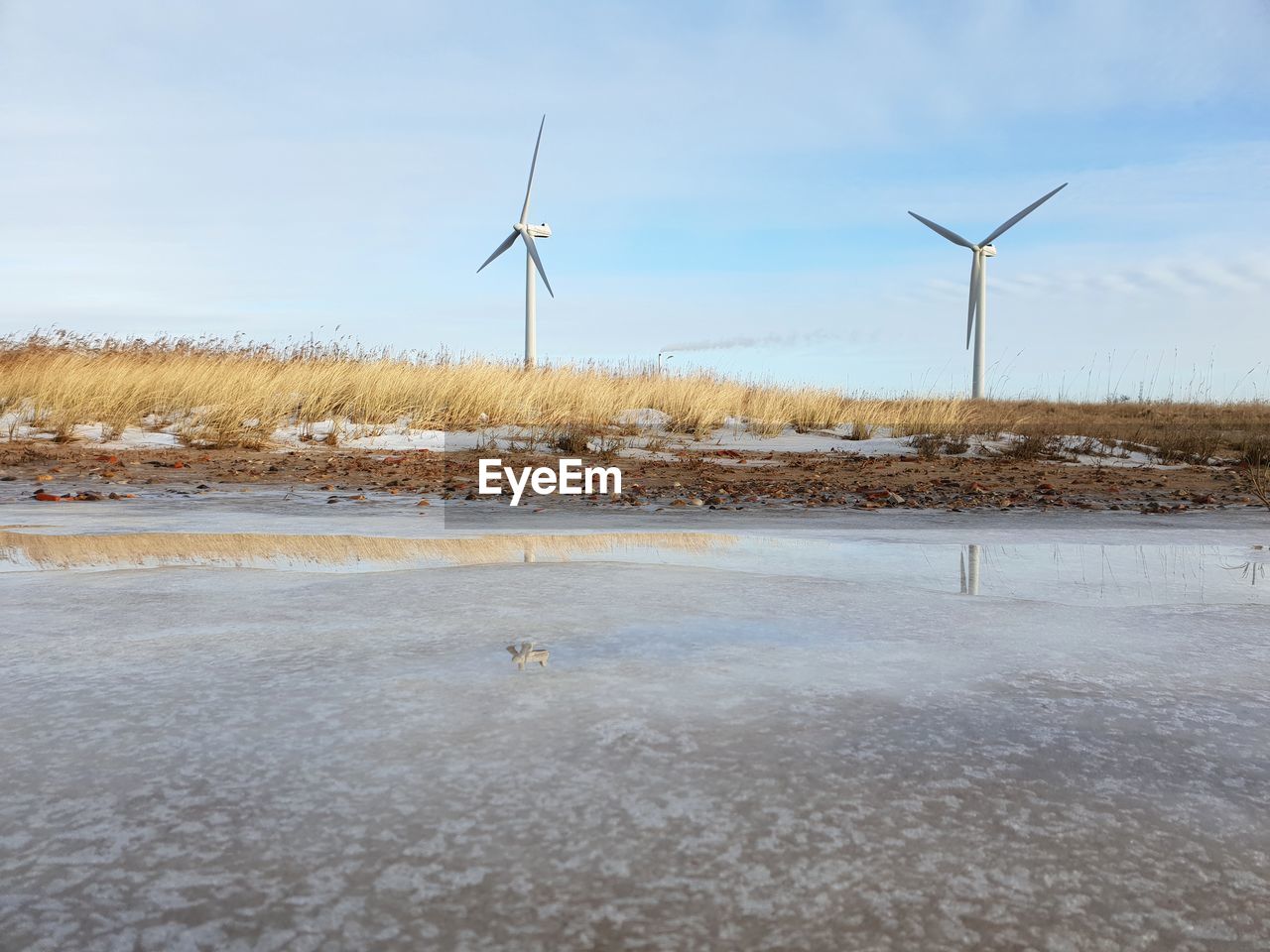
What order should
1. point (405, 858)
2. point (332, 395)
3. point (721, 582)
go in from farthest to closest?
point (332, 395) → point (721, 582) → point (405, 858)

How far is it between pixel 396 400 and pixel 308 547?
905 centimetres

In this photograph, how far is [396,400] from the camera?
13.7 m

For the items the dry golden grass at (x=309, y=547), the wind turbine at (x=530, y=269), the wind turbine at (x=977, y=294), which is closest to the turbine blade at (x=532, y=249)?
the wind turbine at (x=530, y=269)

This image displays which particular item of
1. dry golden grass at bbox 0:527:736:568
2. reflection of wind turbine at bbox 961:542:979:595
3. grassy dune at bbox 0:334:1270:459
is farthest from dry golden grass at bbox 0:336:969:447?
reflection of wind turbine at bbox 961:542:979:595

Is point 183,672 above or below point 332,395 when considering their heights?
below

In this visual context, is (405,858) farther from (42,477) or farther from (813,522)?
(42,477)

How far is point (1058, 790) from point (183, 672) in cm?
193

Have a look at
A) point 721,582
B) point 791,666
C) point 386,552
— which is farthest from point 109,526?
point 791,666

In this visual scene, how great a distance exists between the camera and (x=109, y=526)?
18.5 ft

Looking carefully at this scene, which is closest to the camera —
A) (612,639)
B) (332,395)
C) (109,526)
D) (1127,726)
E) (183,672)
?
(1127,726)

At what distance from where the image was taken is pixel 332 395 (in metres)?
13.3

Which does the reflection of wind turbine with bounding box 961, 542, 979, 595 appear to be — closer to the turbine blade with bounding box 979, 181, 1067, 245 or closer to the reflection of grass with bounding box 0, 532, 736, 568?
the reflection of grass with bounding box 0, 532, 736, 568

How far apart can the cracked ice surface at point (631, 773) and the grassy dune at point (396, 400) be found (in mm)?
9165

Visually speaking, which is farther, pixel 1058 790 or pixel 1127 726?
pixel 1127 726
